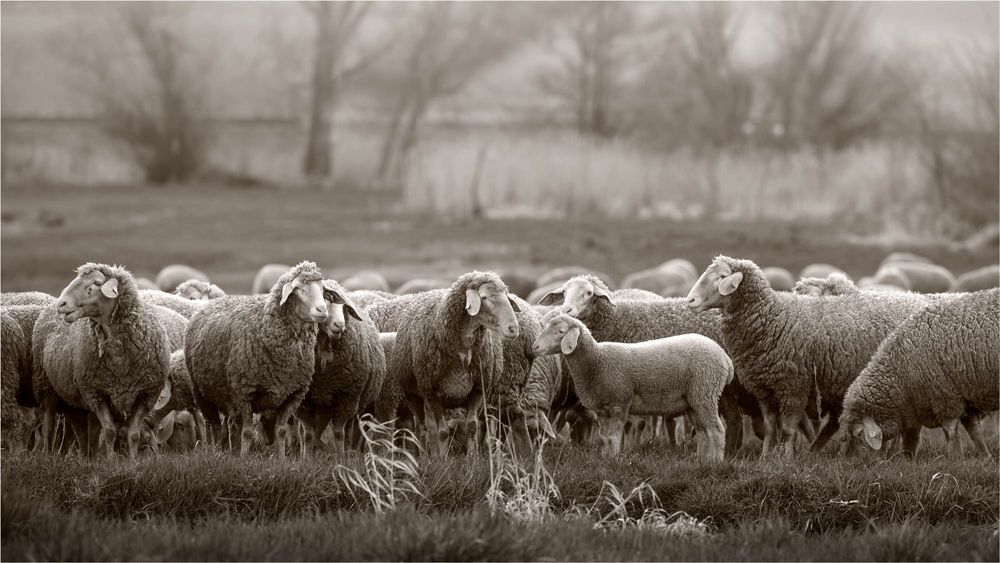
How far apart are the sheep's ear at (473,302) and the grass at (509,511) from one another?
41.8 inches

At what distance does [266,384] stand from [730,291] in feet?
11.0

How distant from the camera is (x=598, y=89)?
136ft

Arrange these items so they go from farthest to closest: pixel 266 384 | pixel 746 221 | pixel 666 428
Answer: pixel 746 221, pixel 666 428, pixel 266 384

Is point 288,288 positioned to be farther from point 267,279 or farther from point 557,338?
point 267,279

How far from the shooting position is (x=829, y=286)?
33.9 ft

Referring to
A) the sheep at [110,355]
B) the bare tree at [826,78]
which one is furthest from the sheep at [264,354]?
the bare tree at [826,78]

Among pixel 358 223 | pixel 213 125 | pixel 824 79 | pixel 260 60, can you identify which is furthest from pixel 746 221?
pixel 260 60

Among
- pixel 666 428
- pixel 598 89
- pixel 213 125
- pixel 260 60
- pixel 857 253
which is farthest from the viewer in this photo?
pixel 260 60

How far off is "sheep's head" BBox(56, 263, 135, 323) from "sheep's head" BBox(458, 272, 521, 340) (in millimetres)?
2298

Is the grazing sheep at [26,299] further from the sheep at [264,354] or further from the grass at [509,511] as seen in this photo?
the grass at [509,511]

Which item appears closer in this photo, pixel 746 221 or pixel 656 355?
pixel 656 355

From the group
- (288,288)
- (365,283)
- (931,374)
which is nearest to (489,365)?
(288,288)

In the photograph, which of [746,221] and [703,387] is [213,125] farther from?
[703,387]

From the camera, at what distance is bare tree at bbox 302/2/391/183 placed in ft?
126
